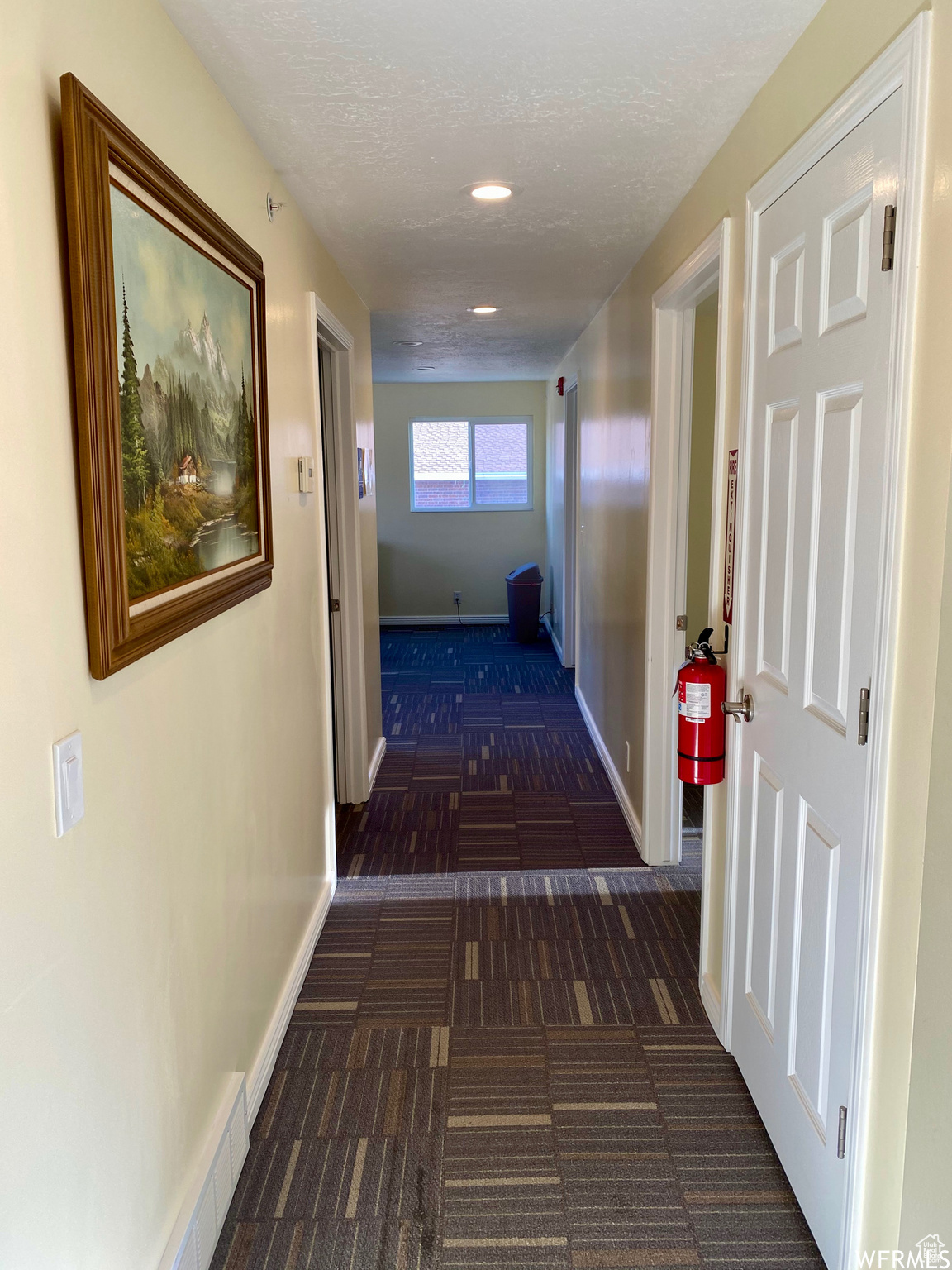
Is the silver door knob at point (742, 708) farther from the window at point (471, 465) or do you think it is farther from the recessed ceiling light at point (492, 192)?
the window at point (471, 465)

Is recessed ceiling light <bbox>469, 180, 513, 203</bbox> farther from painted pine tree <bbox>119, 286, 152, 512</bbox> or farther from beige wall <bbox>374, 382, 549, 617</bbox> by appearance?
beige wall <bbox>374, 382, 549, 617</bbox>

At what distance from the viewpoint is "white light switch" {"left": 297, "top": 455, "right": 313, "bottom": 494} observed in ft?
9.09

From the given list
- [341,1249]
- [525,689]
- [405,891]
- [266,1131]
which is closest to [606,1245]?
[341,1249]

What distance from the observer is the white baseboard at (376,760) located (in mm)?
4325

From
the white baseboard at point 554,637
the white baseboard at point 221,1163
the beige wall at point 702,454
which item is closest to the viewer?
the white baseboard at point 221,1163

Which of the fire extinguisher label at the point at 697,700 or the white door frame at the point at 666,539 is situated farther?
the white door frame at the point at 666,539

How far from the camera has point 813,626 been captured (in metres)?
1.72

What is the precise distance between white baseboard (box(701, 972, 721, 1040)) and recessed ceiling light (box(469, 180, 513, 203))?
231 centimetres

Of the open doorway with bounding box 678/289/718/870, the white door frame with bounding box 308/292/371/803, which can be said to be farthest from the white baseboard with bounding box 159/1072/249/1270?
the open doorway with bounding box 678/289/718/870

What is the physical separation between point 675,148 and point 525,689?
14.3ft

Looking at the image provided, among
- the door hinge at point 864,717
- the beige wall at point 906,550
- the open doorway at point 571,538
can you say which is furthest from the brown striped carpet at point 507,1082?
the open doorway at point 571,538

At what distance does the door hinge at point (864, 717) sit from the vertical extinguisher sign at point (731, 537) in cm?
75

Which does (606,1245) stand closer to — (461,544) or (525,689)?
(525,689)

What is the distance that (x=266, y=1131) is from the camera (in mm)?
2088
